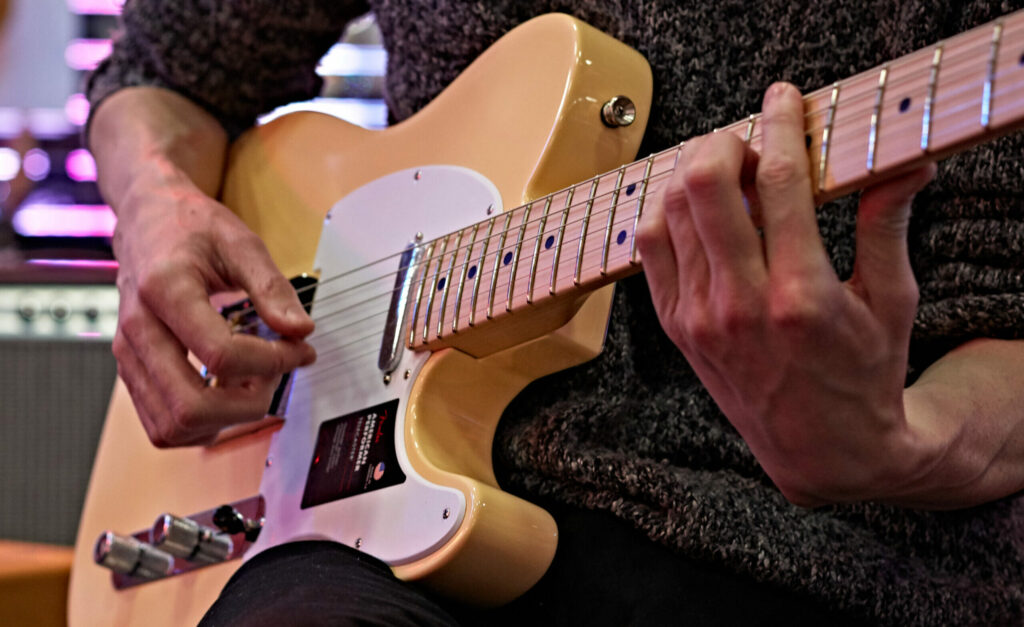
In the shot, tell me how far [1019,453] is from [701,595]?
0.23 m

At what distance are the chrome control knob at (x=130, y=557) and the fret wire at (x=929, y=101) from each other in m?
0.69

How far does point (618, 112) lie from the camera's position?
75cm

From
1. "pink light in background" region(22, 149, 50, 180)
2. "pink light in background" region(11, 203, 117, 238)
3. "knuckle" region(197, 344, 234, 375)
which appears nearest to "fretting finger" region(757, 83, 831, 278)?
"knuckle" region(197, 344, 234, 375)

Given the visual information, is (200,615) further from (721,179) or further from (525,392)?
(721,179)

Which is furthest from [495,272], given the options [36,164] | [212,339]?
[36,164]

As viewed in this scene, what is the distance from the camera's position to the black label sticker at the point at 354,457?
0.70m

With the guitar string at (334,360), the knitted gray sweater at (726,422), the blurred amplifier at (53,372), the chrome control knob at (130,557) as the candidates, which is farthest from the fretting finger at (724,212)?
the blurred amplifier at (53,372)

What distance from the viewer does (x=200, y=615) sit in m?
0.79

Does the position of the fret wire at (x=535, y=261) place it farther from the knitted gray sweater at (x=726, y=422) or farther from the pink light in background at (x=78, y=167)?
the pink light in background at (x=78, y=167)

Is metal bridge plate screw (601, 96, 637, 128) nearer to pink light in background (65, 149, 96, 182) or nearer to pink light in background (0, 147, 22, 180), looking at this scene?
pink light in background (65, 149, 96, 182)

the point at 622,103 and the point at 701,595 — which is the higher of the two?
the point at 622,103

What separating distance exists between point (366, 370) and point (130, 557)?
293 mm

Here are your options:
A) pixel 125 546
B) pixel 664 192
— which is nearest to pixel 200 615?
pixel 125 546

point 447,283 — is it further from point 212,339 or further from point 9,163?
point 9,163
